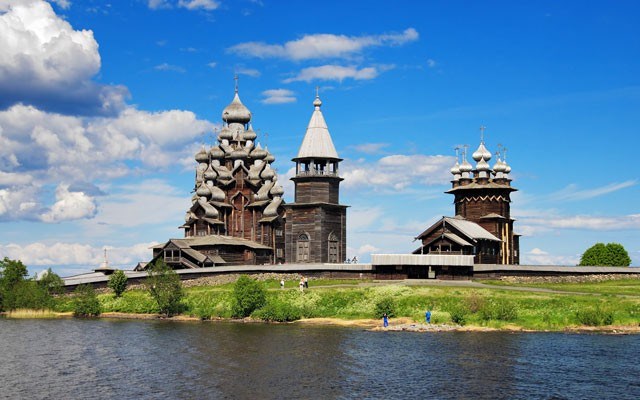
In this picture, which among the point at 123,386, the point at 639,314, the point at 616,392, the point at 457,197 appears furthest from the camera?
the point at 457,197

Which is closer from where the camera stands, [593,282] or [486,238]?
[593,282]

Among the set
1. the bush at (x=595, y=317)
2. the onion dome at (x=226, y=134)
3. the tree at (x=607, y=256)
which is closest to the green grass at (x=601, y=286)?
the bush at (x=595, y=317)

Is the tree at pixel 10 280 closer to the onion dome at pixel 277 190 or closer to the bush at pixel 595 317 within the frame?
the onion dome at pixel 277 190

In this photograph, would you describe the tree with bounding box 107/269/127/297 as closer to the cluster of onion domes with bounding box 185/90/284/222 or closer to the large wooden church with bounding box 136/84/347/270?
the large wooden church with bounding box 136/84/347/270

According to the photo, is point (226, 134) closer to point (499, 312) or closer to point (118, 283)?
point (118, 283)

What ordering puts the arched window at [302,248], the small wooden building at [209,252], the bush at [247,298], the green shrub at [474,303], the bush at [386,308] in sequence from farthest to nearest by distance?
1. the arched window at [302,248]
2. the small wooden building at [209,252]
3. the bush at [247,298]
4. the bush at [386,308]
5. the green shrub at [474,303]

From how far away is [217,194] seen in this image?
274ft

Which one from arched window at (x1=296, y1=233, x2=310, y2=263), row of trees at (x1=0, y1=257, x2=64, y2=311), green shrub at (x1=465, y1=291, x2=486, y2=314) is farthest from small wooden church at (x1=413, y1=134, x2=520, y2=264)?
row of trees at (x1=0, y1=257, x2=64, y2=311)

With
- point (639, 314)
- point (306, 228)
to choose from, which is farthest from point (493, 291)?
point (306, 228)

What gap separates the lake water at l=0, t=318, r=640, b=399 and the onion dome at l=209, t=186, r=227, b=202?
117 ft

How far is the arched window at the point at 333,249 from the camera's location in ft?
243

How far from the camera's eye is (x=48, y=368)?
35.6 meters

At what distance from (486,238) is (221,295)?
82.3ft

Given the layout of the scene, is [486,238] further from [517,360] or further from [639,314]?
[517,360]
